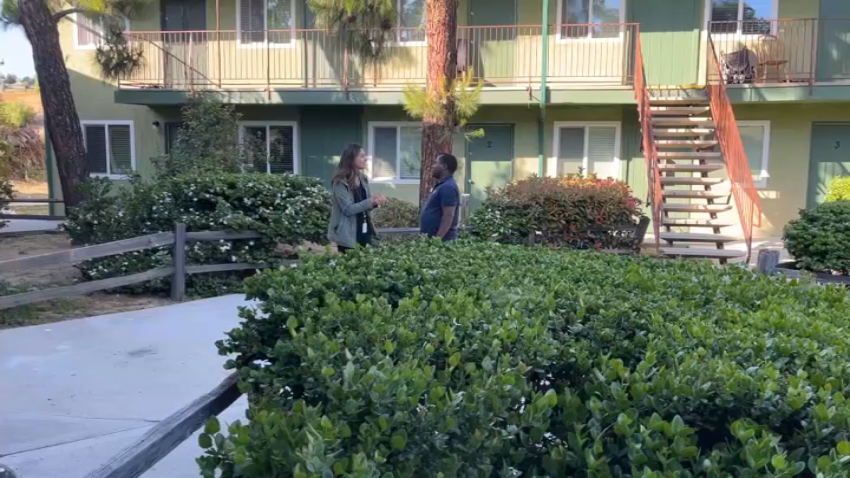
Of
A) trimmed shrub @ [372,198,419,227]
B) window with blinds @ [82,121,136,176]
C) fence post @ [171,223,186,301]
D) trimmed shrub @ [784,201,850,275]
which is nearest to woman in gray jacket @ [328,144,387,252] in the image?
fence post @ [171,223,186,301]

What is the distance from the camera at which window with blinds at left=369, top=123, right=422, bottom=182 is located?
53.3 feet

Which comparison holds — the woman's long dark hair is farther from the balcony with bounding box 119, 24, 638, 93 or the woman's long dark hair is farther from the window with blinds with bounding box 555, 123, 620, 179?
the window with blinds with bounding box 555, 123, 620, 179

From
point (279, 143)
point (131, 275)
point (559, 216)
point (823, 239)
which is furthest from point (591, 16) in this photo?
point (131, 275)

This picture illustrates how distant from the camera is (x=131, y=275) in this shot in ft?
26.2

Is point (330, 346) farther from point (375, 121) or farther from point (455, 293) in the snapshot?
point (375, 121)

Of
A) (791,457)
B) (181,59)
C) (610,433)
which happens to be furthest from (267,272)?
(181,59)

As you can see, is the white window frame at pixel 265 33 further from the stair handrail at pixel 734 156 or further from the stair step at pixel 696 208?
the stair step at pixel 696 208

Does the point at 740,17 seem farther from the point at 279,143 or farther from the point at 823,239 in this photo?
the point at 279,143

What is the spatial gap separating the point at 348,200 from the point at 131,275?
118 inches

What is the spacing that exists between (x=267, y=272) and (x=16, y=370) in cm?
325

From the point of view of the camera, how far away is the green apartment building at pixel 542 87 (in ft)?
46.0

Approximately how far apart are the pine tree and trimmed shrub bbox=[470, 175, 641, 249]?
661 cm

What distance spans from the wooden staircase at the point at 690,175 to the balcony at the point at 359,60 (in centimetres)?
132

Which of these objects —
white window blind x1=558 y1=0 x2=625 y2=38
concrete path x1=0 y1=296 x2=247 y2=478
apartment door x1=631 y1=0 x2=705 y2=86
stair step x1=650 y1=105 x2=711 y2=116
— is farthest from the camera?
white window blind x1=558 y1=0 x2=625 y2=38
